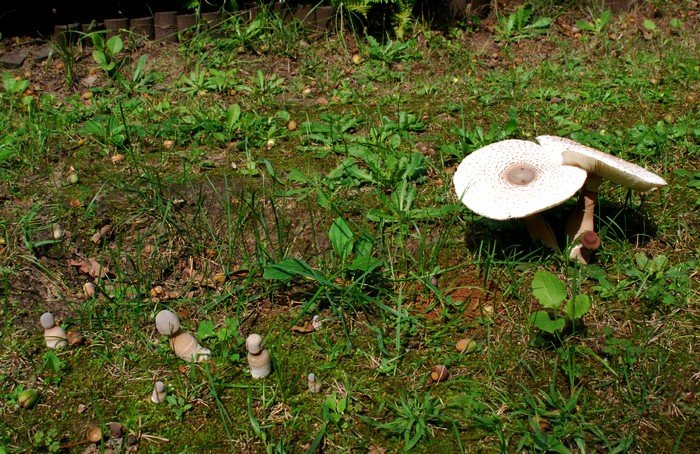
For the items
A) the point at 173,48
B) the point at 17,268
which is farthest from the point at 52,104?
the point at 17,268

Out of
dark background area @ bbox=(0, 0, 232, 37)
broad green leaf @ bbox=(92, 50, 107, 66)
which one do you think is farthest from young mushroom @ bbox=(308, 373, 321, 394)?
dark background area @ bbox=(0, 0, 232, 37)

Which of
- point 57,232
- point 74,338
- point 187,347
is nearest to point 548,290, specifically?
point 187,347

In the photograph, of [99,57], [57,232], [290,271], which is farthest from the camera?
[99,57]

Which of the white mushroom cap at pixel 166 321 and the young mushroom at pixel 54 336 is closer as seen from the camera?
the white mushroom cap at pixel 166 321

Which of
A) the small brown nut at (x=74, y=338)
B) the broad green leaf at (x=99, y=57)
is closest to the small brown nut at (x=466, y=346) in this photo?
the small brown nut at (x=74, y=338)

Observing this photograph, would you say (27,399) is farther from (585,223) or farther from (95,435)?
(585,223)

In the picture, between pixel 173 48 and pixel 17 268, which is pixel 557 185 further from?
pixel 173 48

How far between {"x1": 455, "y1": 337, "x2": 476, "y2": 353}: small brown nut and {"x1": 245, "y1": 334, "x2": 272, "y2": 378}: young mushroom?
844mm

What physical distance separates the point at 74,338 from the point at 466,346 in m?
1.79

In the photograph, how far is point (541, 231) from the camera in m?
3.23

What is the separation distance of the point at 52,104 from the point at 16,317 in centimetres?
214

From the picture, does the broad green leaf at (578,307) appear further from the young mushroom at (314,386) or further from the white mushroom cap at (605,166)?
the young mushroom at (314,386)

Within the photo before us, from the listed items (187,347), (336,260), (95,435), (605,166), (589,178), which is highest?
(605,166)

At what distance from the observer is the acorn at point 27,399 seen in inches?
110
